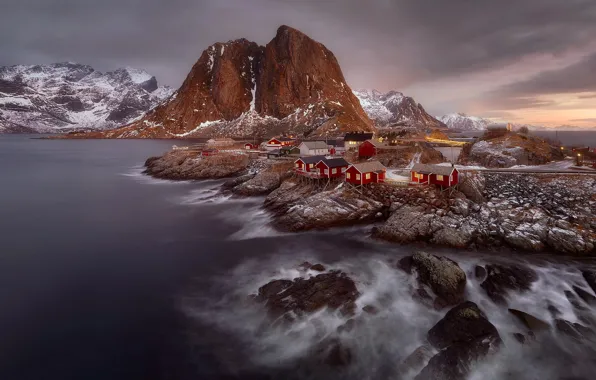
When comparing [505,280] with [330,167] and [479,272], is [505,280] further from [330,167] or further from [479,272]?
[330,167]

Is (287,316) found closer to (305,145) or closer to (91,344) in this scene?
(91,344)

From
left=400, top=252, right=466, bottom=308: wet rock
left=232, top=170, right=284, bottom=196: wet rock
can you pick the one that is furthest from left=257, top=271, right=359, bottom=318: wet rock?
left=232, top=170, right=284, bottom=196: wet rock

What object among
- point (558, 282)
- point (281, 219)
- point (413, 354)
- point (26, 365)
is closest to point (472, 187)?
point (558, 282)

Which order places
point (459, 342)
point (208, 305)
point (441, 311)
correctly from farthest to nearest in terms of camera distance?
point (208, 305) < point (441, 311) < point (459, 342)

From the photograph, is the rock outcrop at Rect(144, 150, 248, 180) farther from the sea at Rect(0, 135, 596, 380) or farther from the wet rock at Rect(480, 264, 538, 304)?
the wet rock at Rect(480, 264, 538, 304)

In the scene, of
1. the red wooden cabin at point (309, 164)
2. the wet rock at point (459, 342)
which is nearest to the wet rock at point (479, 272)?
the wet rock at point (459, 342)

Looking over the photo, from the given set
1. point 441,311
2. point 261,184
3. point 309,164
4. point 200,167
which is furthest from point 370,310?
point 200,167

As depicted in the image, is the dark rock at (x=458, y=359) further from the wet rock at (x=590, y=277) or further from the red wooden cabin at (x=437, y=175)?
the red wooden cabin at (x=437, y=175)
